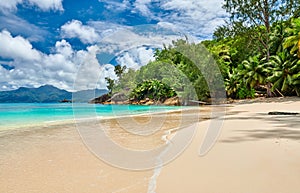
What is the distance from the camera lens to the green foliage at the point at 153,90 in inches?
1760

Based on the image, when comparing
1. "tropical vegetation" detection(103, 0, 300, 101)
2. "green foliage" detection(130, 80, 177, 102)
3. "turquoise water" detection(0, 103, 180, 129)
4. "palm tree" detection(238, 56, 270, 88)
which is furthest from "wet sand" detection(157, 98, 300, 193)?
"green foliage" detection(130, 80, 177, 102)

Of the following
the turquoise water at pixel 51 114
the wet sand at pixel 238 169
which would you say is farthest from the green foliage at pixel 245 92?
the wet sand at pixel 238 169

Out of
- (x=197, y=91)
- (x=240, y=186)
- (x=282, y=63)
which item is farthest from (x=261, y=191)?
(x=197, y=91)

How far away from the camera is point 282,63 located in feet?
86.8

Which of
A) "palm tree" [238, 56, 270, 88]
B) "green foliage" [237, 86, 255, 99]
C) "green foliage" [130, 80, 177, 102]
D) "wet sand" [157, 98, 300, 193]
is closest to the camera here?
"wet sand" [157, 98, 300, 193]

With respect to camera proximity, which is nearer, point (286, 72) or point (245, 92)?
point (286, 72)

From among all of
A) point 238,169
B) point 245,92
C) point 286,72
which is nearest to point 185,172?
point 238,169

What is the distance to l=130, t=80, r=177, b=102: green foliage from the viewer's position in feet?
147

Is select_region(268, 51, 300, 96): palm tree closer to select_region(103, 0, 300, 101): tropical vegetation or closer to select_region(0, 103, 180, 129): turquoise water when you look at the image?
select_region(103, 0, 300, 101): tropical vegetation

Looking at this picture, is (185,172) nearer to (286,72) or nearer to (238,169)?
(238,169)

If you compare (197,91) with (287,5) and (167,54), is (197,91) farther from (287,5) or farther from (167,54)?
(287,5)

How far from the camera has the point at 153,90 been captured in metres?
48.0

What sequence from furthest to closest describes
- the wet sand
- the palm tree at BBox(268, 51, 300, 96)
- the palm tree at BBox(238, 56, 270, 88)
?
the palm tree at BBox(238, 56, 270, 88)
the palm tree at BBox(268, 51, 300, 96)
the wet sand

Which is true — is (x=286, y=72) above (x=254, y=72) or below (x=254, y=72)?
below
